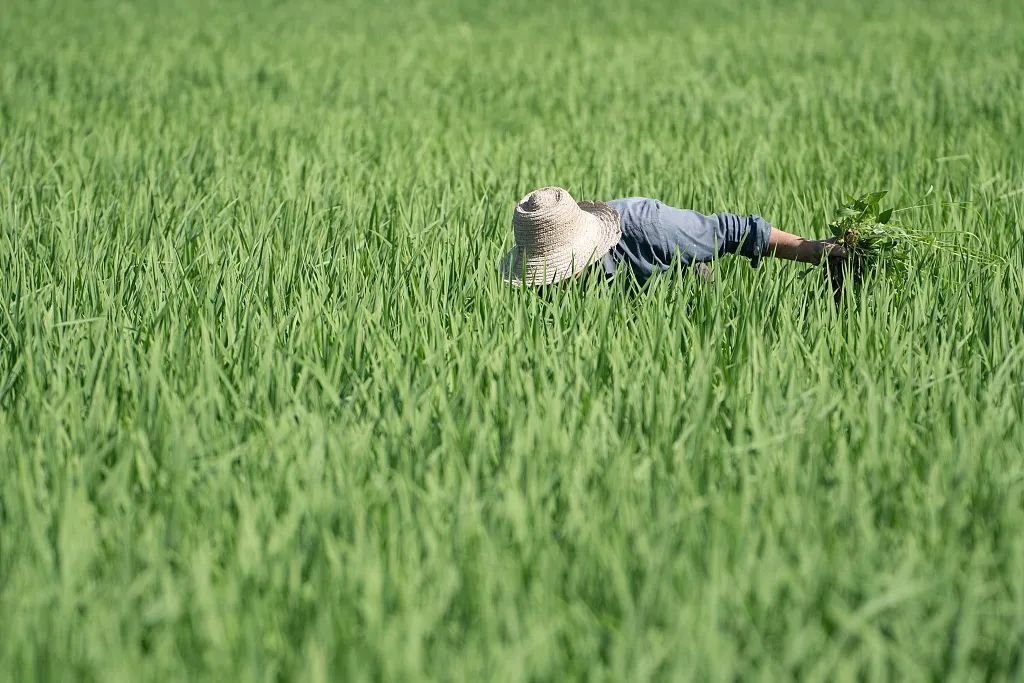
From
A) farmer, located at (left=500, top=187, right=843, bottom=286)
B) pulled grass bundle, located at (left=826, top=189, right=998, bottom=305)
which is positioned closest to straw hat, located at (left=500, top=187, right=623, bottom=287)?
farmer, located at (left=500, top=187, right=843, bottom=286)

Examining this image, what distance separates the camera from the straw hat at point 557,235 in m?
2.41

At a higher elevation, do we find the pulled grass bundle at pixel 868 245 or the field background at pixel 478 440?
the pulled grass bundle at pixel 868 245

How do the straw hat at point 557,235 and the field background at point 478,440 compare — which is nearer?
the field background at point 478,440

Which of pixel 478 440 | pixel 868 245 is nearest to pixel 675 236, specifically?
pixel 868 245

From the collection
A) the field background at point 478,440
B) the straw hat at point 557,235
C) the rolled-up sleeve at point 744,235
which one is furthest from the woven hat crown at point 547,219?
the rolled-up sleeve at point 744,235

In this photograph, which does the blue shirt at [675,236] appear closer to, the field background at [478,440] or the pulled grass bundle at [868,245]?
the field background at [478,440]

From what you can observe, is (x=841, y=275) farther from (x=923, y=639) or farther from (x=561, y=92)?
(x=561, y=92)

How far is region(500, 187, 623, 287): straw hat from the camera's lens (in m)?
2.41

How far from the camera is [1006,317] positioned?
7.82ft

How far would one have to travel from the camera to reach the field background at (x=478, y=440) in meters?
1.36

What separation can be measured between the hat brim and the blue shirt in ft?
0.13

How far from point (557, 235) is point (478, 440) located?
0.80 meters

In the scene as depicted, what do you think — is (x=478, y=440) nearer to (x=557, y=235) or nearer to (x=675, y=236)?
(x=557, y=235)

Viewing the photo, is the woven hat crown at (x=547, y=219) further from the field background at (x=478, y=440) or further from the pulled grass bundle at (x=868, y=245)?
the pulled grass bundle at (x=868, y=245)
